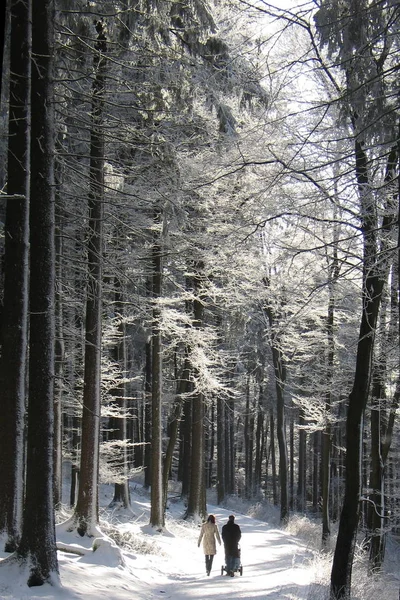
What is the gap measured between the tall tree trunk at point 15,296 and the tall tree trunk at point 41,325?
8.4 inches

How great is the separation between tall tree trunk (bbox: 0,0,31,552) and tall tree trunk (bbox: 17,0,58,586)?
214mm

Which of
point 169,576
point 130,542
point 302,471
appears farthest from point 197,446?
point 302,471

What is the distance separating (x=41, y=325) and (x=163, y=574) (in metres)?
6.64

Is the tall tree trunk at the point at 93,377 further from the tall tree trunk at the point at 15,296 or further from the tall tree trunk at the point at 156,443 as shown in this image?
the tall tree trunk at the point at 156,443

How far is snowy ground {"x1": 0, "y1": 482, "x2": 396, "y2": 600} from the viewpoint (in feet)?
24.3

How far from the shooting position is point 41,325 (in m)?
7.62

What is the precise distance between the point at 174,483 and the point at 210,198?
26044 mm

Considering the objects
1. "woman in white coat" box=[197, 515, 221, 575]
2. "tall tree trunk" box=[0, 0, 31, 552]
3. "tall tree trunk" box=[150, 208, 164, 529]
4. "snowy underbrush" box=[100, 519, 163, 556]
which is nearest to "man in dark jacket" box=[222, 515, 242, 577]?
"woman in white coat" box=[197, 515, 221, 575]

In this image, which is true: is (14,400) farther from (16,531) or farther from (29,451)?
(16,531)

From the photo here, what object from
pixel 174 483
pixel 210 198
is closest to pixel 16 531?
pixel 210 198

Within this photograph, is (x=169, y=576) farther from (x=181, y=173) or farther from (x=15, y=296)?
(x=181, y=173)

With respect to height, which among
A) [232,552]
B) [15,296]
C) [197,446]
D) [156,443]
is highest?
[15,296]

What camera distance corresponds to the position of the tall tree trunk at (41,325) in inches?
278

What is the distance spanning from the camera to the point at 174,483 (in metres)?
37.6
